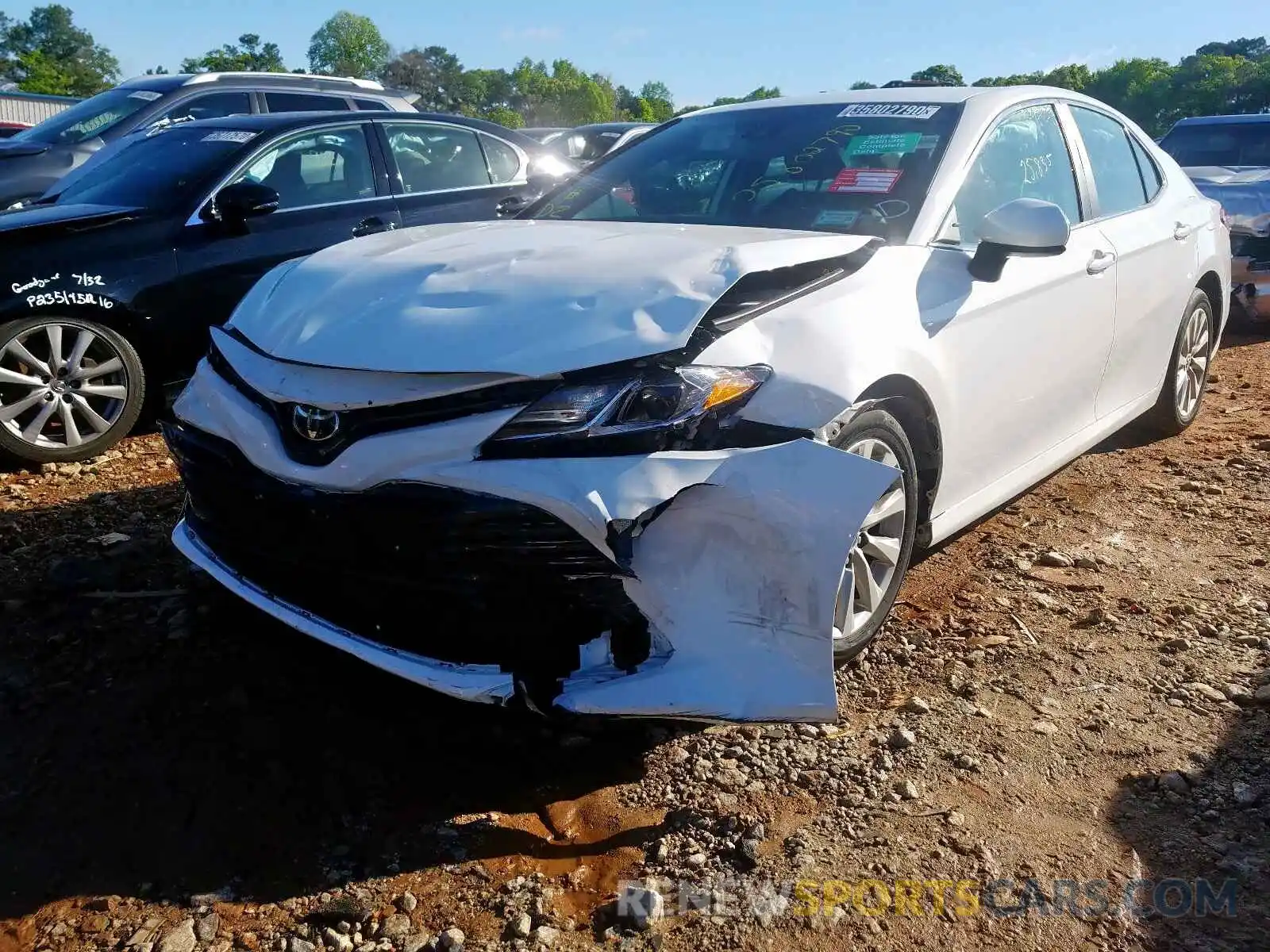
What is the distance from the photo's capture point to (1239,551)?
12.7ft

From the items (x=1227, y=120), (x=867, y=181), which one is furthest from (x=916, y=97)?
(x=1227, y=120)

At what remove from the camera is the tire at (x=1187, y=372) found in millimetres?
4871

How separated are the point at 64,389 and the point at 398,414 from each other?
10.1 ft

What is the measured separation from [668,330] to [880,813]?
1166mm

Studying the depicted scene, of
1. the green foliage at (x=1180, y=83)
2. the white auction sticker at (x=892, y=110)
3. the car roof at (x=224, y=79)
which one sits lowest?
the green foliage at (x=1180, y=83)

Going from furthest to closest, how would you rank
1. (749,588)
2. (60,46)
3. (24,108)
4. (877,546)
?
(60,46)
(24,108)
(877,546)
(749,588)

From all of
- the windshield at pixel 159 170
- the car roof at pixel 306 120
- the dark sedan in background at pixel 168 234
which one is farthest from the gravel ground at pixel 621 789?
the car roof at pixel 306 120

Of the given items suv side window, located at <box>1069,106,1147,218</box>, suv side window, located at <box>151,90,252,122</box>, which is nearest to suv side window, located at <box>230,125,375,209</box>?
suv side window, located at <box>151,90,252,122</box>

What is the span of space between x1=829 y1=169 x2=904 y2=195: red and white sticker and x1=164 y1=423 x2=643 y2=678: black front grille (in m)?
1.72

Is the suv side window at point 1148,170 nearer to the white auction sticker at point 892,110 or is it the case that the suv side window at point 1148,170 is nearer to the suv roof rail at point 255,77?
the white auction sticker at point 892,110

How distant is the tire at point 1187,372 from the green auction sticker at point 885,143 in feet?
6.81

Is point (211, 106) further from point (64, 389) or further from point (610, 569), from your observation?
point (610, 569)

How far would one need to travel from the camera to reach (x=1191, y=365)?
517cm

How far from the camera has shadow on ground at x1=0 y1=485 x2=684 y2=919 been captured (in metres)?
2.22
